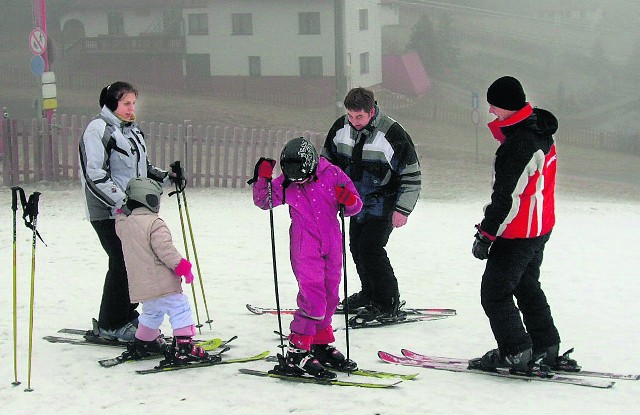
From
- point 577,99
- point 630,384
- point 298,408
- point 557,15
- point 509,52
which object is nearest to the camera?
point 298,408

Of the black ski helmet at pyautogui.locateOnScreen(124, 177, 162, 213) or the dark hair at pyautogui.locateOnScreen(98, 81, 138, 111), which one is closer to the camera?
the black ski helmet at pyautogui.locateOnScreen(124, 177, 162, 213)

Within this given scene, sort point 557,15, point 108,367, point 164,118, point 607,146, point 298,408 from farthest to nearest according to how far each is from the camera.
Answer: point 557,15, point 607,146, point 164,118, point 108,367, point 298,408

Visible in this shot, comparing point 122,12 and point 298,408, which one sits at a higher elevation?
point 122,12

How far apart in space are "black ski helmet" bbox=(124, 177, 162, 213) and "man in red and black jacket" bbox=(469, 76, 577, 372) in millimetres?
2111

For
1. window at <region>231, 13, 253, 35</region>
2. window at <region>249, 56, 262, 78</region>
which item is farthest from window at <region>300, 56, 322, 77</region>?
window at <region>231, 13, 253, 35</region>

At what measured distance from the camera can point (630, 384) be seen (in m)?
5.81

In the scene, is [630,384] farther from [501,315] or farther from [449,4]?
[449,4]

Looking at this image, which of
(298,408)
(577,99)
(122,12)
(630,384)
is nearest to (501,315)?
(630,384)

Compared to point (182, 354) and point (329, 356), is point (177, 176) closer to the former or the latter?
point (182, 354)

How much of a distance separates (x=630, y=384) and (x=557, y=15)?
7946cm

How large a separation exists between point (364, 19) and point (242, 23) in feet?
21.7

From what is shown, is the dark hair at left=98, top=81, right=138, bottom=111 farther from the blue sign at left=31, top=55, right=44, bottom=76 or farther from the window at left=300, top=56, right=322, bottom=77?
the window at left=300, top=56, right=322, bottom=77

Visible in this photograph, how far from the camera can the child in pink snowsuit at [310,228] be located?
5.89m

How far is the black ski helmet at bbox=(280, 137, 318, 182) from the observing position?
5.83 m
